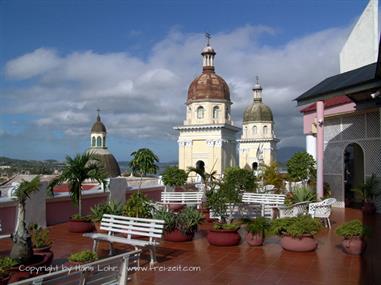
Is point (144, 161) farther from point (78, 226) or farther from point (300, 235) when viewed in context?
point (300, 235)

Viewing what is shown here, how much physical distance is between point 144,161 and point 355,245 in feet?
24.9

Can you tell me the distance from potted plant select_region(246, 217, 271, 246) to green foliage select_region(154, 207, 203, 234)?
1.26 metres

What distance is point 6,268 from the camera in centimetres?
508

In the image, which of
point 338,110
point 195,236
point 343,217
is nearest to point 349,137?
point 338,110

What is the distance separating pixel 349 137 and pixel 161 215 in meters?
9.56

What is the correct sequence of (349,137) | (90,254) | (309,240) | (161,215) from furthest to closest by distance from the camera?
(349,137) → (161,215) → (309,240) → (90,254)

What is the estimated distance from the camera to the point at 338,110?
16.3 meters

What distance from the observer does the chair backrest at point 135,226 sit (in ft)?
24.2

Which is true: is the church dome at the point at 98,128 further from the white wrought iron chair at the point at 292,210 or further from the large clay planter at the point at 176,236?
→ the large clay planter at the point at 176,236

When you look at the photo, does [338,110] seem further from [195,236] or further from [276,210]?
[195,236]

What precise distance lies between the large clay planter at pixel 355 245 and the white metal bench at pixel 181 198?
646 cm

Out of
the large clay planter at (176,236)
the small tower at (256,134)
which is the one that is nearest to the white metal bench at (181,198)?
the large clay planter at (176,236)

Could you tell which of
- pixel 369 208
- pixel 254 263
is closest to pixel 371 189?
pixel 369 208

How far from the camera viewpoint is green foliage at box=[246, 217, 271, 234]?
8570 millimetres
